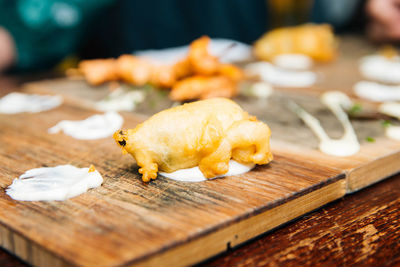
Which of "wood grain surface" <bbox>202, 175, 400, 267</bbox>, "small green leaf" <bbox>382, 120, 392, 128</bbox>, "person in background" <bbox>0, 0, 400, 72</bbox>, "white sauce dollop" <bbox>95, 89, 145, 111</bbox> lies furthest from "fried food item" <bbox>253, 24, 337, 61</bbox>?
"wood grain surface" <bbox>202, 175, 400, 267</bbox>

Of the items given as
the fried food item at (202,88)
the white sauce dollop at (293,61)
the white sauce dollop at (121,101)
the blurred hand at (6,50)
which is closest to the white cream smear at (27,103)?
the white sauce dollop at (121,101)

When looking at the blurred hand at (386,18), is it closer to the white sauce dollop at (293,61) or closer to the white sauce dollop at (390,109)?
the white sauce dollop at (293,61)

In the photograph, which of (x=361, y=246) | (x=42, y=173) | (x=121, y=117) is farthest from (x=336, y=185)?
(x=121, y=117)

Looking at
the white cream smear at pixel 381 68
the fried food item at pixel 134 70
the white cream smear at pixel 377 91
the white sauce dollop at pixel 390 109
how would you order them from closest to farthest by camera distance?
1. the white sauce dollop at pixel 390 109
2. the white cream smear at pixel 377 91
3. the fried food item at pixel 134 70
4. the white cream smear at pixel 381 68

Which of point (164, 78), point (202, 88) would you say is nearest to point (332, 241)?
point (202, 88)

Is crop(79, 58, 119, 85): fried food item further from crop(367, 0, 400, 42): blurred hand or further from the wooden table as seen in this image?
crop(367, 0, 400, 42): blurred hand
